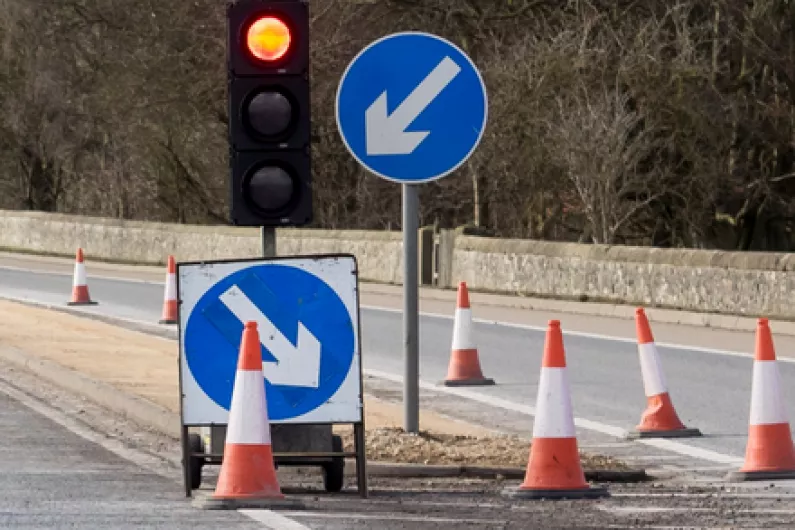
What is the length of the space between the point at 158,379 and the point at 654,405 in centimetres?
454

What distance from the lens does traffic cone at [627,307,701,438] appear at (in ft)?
38.3

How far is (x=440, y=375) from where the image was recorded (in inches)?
649

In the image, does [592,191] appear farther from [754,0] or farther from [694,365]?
[694,365]

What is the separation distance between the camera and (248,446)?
27.5ft

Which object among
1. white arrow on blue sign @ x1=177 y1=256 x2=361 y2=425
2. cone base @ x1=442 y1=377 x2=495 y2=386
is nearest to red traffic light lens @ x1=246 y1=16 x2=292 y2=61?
white arrow on blue sign @ x1=177 y1=256 x2=361 y2=425

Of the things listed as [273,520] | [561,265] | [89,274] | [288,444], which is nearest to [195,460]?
[288,444]

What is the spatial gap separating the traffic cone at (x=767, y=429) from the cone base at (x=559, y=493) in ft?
3.53

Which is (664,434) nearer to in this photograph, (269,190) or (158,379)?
(269,190)

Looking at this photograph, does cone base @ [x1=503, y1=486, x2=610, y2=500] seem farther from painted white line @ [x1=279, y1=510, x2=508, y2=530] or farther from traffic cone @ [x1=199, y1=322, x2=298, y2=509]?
traffic cone @ [x1=199, y1=322, x2=298, y2=509]

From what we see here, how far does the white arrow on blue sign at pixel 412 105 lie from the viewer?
1010 centimetres

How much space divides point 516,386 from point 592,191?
16994 mm

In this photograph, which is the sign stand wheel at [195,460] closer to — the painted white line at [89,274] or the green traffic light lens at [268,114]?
the green traffic light lens at [268,114]

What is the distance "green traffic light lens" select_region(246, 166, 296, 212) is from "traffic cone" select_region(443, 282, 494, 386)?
5.77 m

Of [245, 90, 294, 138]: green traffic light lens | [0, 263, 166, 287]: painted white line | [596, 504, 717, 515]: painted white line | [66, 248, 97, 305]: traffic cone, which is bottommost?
[596, 504, 717, 515]: painted white line
